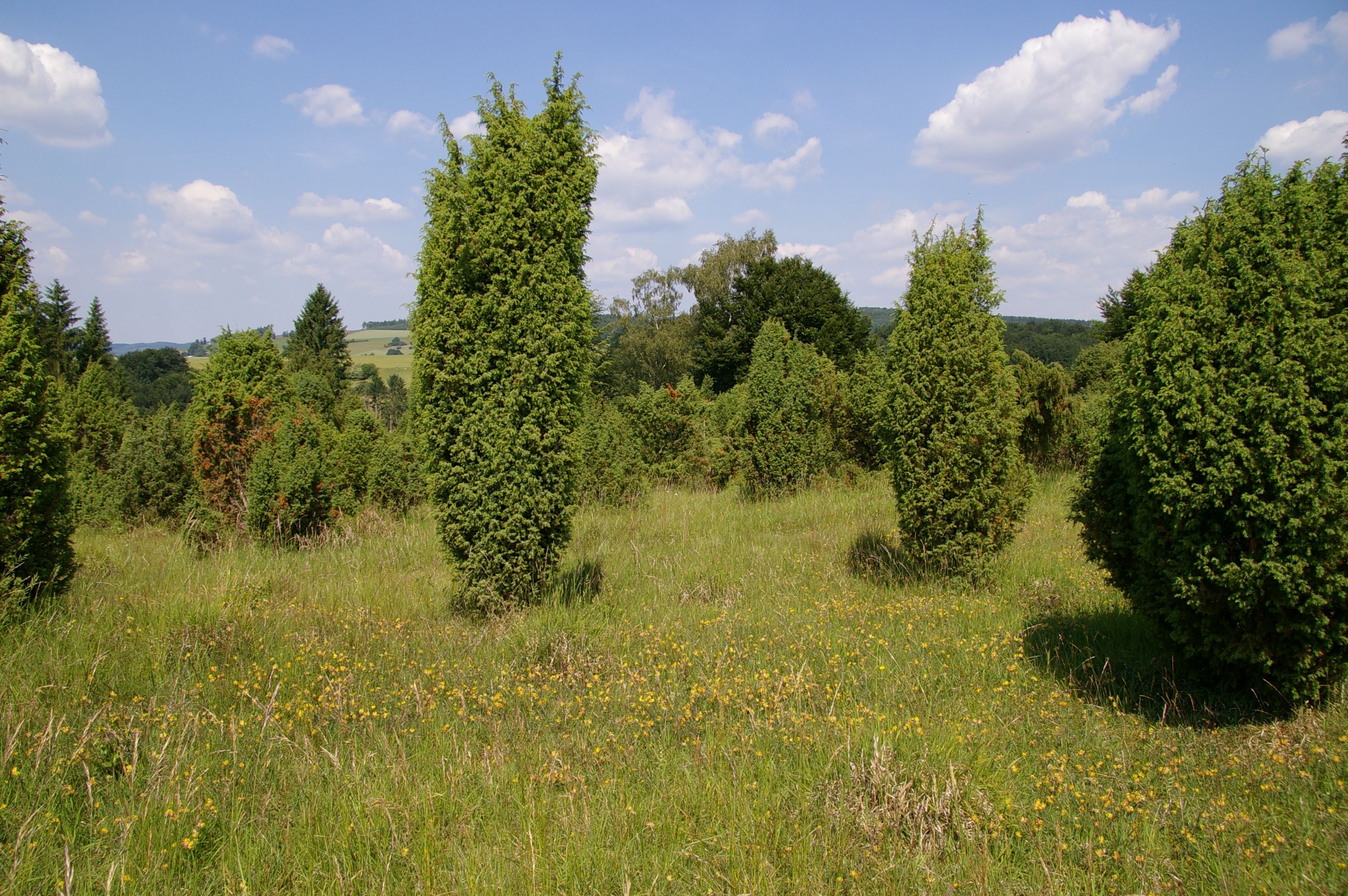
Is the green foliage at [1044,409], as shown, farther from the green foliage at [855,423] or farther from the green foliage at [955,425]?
the green foliage at [955,425]

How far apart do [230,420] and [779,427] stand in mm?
9105

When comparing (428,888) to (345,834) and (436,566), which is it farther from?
(436,566)

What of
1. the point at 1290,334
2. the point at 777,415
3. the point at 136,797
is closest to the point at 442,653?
the point at 136,797

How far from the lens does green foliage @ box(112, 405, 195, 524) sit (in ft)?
A: 40.6

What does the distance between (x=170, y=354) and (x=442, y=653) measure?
92.5 meters

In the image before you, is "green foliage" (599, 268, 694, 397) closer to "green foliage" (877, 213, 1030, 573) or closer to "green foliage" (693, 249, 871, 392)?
"green foliage" (693, 249, 871, 392)

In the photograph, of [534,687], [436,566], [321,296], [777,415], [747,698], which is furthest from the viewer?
[321,296]

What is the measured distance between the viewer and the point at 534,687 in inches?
178

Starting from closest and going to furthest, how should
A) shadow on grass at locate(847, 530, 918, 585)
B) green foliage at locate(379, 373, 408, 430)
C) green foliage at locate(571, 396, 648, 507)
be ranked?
shadow on grass at locate(847, 530, 918, 585) → green foliage at locate(571, 396, 648, 507) → green foliage at locate(379, 373, 408, 430)

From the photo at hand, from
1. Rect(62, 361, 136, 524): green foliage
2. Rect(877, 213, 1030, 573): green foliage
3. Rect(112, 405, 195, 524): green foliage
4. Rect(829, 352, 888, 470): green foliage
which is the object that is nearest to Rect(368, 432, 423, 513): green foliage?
Rect(112, 405, 195, 524): green foliage

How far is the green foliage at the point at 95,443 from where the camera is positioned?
13047mm

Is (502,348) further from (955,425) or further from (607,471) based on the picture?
(607,471)

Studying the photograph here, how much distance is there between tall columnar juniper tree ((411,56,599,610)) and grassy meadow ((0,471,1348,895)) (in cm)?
71

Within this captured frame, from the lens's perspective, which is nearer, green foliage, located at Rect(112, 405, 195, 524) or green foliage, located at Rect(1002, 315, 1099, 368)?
green foliage, located at Rect(112, 405, 195, 524)
